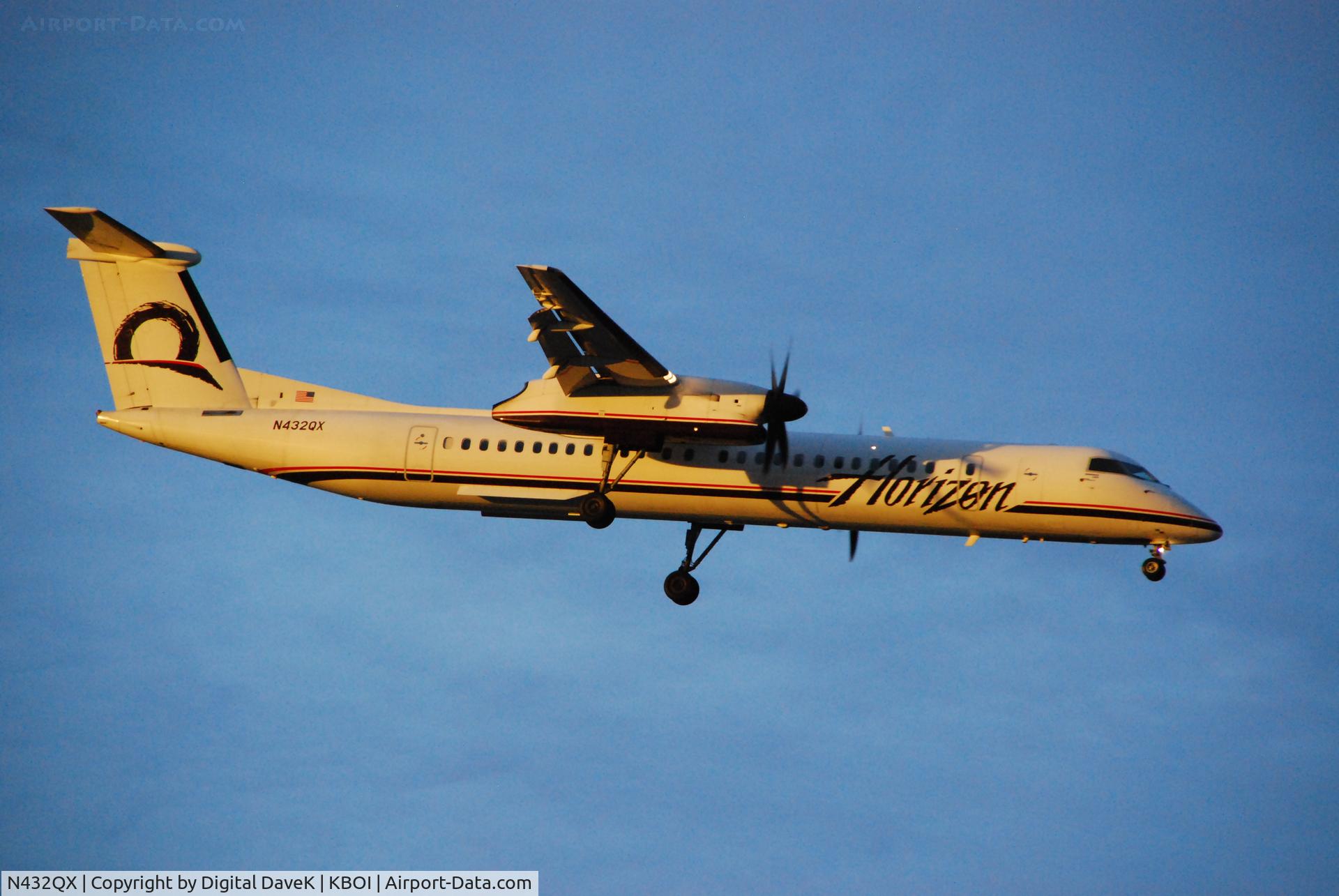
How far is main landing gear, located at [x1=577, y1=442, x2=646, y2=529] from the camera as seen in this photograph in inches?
1104

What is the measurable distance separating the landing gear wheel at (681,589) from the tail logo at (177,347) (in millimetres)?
11388

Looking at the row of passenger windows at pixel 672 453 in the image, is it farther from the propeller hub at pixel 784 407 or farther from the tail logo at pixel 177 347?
the tail logo at pixel 177 347

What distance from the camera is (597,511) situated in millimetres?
28016

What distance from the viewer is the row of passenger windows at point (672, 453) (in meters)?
28.0

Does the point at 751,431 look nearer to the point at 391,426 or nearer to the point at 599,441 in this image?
the point at 599,441

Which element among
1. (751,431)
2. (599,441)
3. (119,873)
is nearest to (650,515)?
(599,441)

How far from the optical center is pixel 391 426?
29656mm

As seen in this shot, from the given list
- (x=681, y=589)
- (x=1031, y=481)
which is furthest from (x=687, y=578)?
(x=1031, y=481)

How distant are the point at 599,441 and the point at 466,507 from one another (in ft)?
11.2

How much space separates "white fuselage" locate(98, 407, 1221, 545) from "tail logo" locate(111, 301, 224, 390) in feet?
3.48

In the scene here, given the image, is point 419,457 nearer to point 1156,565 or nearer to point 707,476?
point 707,476

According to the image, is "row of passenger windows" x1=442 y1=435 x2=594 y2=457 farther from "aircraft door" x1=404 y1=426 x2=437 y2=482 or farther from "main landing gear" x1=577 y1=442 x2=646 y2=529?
"main landing gear" x1=577 y1=442 x2=646 y2=529

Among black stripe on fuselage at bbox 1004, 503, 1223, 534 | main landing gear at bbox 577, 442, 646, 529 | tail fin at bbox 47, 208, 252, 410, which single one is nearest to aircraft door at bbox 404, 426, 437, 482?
main landing gear at bbox 577, 442, 646, 529

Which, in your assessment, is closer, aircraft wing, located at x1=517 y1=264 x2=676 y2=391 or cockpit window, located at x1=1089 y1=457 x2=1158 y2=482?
aircraft wing, located at x1=517 y1=264 x2=676 y2=391
